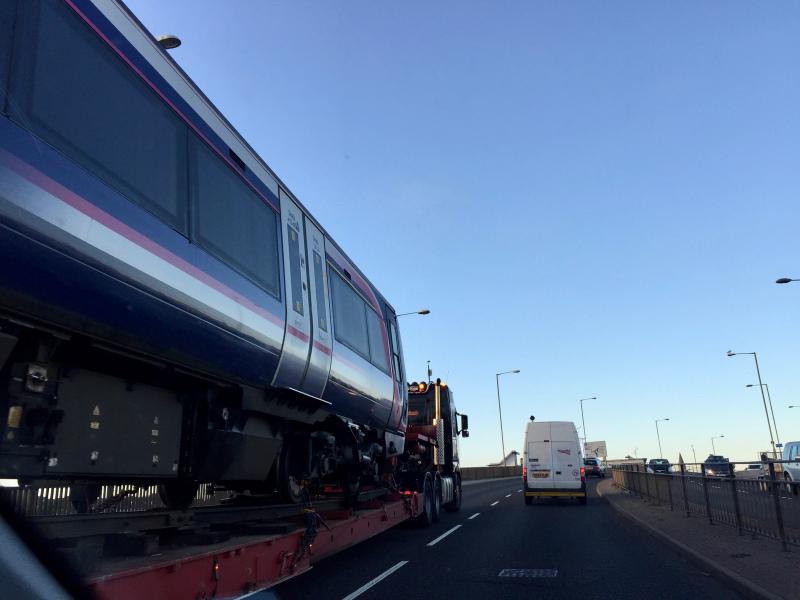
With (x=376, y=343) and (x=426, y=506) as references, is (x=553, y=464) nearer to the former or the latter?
(x=426, y=506)

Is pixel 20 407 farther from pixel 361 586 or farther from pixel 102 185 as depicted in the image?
pixel 361 586

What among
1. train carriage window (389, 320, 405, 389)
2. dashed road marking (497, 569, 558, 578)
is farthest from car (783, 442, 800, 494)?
train carriage window (389, 320, 405, 389)

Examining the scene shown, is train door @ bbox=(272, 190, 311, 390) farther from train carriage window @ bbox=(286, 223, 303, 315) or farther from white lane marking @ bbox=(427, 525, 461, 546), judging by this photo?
white lane marking @ bbox=(427, 525, 461, 546)

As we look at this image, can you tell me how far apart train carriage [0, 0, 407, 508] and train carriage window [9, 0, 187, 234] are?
1 centimetres

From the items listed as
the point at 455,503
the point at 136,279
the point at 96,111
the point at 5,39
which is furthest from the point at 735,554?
the point at 455,503

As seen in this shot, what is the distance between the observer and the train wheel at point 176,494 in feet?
18.4

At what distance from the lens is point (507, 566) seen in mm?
9234

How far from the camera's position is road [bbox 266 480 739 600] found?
24.6 feet

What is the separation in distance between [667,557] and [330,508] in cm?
524

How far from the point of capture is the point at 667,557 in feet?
32.2

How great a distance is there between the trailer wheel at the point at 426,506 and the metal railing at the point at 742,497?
19.3 ft

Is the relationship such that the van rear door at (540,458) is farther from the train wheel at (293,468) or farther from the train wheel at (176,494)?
the train wheel at (176,494)

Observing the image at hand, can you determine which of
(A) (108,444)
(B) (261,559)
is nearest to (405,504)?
(B) (261,559)

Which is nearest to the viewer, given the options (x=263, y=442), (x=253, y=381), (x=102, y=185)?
(x=102, y=185)
